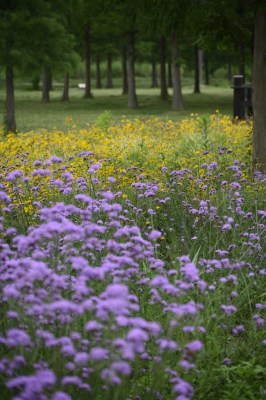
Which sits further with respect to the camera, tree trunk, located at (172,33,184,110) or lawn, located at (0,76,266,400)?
tree trunk, located at (172,33,184,110)

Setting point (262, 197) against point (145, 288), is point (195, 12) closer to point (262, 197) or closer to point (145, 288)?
point (262, 197)

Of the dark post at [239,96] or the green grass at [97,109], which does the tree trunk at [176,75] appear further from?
the dark post at [239,96]

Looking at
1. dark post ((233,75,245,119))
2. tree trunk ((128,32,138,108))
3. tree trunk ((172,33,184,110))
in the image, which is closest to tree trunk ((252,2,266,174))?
dark post ((233,75,245,119))

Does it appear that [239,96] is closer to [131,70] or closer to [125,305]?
[125,305]

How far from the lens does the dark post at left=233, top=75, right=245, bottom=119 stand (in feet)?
46.3

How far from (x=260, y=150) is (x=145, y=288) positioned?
4.78 metres

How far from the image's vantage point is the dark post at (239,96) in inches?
556

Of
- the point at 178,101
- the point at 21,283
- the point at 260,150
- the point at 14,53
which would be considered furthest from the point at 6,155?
the point at 178,101

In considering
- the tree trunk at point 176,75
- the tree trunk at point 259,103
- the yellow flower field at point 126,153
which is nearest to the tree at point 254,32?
the tree trunk at point 259,103

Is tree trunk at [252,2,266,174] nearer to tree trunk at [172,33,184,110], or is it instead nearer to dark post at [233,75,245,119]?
dark post at [233,75,245,119]

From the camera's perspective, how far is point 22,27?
60.3 ft

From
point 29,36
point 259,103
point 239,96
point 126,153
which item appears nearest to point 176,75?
point 29,36

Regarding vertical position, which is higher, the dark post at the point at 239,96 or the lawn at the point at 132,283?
the dark post at the point at 239,96

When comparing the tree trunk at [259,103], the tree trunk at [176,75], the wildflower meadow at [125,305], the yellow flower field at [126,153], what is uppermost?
the tree trunk at [176,75]
